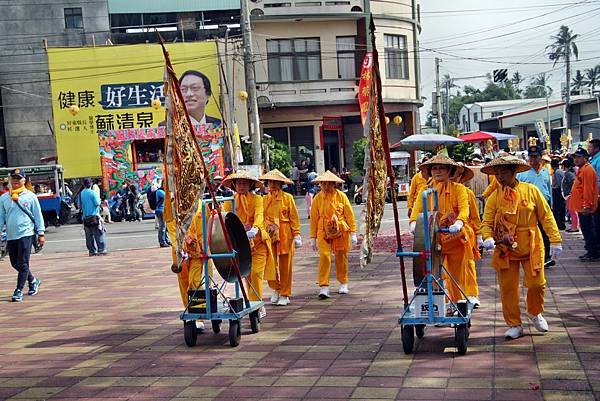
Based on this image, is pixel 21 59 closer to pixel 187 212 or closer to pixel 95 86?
pixel 95 86

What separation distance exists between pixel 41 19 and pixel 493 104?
53.6 m

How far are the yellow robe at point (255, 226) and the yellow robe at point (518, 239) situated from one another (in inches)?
107

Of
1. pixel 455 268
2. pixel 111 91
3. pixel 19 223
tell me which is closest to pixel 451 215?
pixel 455 268

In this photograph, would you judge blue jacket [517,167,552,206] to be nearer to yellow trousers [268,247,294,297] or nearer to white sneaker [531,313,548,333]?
yellow trousers [268,247,294,297]

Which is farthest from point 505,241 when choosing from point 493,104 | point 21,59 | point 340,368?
point 493,104

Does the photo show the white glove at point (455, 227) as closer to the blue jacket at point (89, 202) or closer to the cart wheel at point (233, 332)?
the cart wheel at point (233, 332)

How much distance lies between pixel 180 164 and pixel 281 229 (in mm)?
2769

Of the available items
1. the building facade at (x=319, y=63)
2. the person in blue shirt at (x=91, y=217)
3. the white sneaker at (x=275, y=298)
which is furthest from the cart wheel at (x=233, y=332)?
the building facade at (x=319, y=63)

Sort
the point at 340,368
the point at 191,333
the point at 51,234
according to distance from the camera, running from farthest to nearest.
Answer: the point at 51,234
the point at 191,333
the point at 340,368

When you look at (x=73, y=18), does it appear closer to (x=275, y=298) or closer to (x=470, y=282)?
(x=275, y=298)

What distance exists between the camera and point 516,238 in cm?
735

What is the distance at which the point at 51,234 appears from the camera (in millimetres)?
26828

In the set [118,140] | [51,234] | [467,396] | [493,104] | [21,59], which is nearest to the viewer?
[467,396]

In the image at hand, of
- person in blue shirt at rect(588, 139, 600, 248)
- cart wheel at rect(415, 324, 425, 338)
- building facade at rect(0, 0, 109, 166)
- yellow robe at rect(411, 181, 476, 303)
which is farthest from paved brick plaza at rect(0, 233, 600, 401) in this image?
building facade at rect(0, 0, 109, 166)
